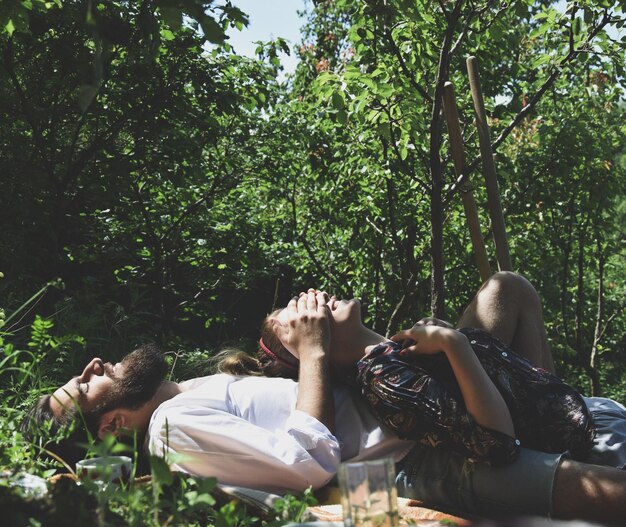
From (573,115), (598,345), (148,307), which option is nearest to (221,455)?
(148,307)

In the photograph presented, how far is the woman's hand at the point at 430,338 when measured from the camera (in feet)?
7.87

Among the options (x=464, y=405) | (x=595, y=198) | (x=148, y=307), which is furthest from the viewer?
(x=595, y=198)

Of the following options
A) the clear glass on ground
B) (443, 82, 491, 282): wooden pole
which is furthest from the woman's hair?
the clear glass on ground

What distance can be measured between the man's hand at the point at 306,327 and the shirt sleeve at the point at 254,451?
35 centimetres

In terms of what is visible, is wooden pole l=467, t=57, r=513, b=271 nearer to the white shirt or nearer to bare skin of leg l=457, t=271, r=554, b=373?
bare skin of leg l=457, t=271, r=554, b=373

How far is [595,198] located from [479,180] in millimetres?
1334

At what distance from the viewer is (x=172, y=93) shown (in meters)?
4.79

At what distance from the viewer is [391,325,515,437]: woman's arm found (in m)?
2.32

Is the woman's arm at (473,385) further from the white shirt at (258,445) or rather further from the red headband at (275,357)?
the red headband at (275,357)

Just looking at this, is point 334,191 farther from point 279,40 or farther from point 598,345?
point 598,345

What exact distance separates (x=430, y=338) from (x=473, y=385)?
0.22 meters

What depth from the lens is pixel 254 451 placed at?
7.93 ft

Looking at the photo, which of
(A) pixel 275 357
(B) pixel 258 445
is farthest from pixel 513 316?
(B) pixel 258 445

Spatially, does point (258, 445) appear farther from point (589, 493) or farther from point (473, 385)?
point (589, 493)
